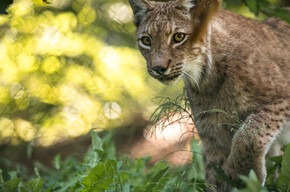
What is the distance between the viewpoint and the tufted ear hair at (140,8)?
3062 mm

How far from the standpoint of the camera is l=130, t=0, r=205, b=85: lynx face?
2.75m

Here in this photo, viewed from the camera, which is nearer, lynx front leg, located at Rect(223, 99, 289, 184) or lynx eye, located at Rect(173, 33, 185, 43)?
lynx front leg, located at Rect(223, 99, 289, 184)

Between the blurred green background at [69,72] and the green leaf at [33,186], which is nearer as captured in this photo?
the green leaf at [33,186]

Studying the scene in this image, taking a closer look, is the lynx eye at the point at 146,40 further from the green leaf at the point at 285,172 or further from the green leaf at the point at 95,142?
the green leaf at the point at 285,172

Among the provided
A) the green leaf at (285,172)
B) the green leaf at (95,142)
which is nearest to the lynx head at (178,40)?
the green leaf at (95,142)

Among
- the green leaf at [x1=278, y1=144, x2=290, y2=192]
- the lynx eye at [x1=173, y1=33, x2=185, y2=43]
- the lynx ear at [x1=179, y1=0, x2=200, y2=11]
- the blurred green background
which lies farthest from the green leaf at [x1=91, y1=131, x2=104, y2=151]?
the green leaf at [x1=278, y1=144, x2=290, y2=192]

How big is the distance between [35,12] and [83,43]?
2.66 ft

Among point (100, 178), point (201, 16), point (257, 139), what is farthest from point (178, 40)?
point (100, 178)

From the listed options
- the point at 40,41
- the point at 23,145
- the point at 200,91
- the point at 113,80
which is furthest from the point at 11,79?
the point at 200,91

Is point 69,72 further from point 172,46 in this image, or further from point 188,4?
point 188,4

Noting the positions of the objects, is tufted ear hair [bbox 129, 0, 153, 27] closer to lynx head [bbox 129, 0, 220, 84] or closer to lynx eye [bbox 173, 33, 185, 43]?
lynx head [bbox 129, 0, 220, 84]

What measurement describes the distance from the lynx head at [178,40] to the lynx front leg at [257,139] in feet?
2.00

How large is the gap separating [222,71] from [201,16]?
46 cm

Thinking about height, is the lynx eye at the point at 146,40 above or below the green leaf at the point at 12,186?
above
